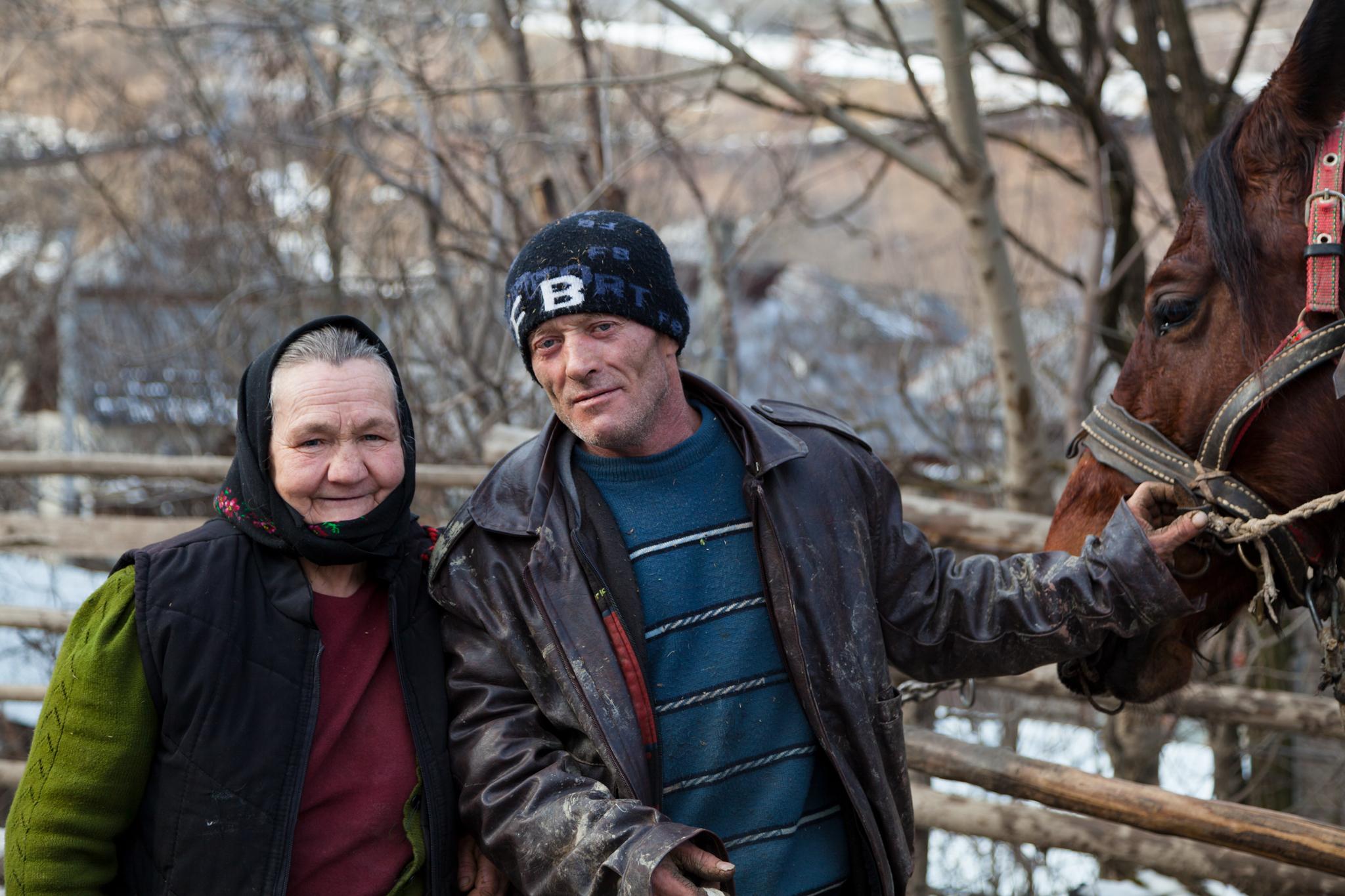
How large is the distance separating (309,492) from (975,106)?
101 inches

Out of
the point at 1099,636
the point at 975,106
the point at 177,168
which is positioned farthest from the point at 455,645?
the point at 177,168

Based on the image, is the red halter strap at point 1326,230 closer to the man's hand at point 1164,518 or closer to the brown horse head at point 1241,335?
the brown horse head at point 1241,335

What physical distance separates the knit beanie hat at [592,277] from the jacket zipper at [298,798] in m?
0.69

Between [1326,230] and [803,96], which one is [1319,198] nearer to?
[1326,230]

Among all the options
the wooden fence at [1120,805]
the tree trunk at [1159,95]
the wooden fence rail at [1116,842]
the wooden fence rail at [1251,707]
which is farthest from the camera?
the tree trunk at [1159,95]

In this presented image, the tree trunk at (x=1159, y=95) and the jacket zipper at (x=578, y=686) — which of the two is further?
the tree trunk at (x=1159, y=95)

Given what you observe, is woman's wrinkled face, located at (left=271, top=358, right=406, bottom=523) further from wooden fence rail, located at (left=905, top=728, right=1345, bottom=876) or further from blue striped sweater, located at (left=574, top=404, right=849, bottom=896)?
wooden fence rail, located at (left=905, top=728, right=1345, bottom=876)

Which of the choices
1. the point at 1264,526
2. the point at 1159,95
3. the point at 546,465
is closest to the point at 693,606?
the point at 546,465

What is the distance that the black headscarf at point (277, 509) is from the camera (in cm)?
201

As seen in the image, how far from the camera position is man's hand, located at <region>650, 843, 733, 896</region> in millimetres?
1685

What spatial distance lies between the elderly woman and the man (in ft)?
0.36

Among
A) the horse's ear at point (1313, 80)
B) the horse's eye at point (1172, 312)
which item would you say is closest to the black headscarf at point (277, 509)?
the horse's eye at point (1172, 312)

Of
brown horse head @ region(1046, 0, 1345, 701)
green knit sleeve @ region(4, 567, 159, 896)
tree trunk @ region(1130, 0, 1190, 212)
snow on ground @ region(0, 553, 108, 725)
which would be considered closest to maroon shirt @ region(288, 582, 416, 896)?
green knit sleeve @ region(4, 567, 159, 896)

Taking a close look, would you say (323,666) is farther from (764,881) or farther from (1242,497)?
(1242,497)
